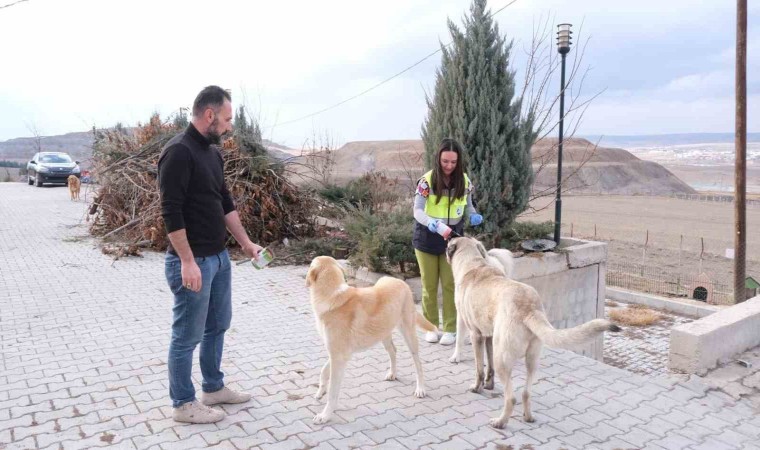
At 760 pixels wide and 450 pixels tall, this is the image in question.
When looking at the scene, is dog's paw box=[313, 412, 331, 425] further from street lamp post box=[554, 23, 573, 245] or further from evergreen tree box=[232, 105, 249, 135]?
evergreen tree box=[232, 105, 249, 135]

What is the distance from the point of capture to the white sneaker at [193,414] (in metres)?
3.79

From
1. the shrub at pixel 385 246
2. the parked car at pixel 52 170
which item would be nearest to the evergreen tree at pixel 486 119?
the shrub at pixel 385 246

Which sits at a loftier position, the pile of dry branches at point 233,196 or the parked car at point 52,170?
the parked car at point 52,170

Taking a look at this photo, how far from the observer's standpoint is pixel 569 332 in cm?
349

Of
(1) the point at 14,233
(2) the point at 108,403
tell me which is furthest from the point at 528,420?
(1) the point at 14,233

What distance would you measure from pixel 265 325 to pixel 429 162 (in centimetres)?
411

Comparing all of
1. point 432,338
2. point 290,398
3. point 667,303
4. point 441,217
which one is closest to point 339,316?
point 290,398

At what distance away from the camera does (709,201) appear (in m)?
46.5

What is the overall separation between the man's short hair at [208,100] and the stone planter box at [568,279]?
Answer: 15.5ft

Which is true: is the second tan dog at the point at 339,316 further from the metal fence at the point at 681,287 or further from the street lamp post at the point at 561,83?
the metal fence at the point at 681,287

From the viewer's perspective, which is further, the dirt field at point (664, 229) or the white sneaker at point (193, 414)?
the dirt field at point (664, 229)

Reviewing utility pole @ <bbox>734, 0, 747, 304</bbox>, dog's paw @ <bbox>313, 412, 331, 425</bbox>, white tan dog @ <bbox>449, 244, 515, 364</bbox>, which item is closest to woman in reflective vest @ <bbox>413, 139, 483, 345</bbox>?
white tan dog @ <bbox>449, 244, 515, 364</bbox>

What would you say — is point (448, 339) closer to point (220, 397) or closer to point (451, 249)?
point (451, 249)

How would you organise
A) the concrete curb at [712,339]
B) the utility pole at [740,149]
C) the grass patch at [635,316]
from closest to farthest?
the concrete curb at [712,339] < the grass patch at [635,316] < the utility pole at [740,149]
